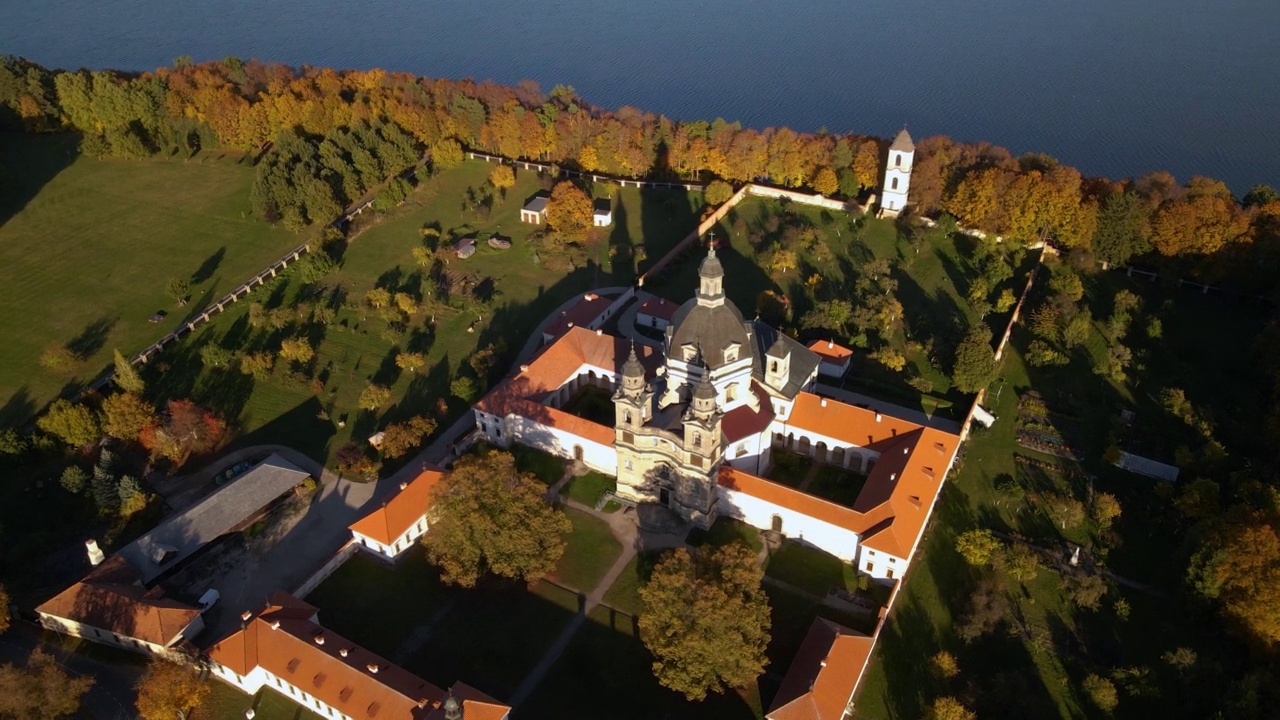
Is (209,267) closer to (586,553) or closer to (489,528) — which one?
(489,528)

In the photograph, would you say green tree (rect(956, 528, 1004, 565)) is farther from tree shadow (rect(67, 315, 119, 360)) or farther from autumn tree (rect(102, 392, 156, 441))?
tree shadow (rect(67, 315, 119, 360))

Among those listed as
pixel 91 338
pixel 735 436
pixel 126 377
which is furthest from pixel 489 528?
pixel 91 338

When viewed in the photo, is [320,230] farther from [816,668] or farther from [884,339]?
[816,668]

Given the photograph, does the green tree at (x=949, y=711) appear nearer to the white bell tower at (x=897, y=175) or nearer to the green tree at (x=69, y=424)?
the green tree at (x=69, y=424)

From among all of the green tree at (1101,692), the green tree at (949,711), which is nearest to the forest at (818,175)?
the green tree at (1101,692)

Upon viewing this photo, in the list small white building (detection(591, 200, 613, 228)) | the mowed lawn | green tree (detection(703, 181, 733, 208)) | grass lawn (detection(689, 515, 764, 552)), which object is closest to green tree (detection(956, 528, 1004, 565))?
grass lawn (detection(689, 515, 764, 552))

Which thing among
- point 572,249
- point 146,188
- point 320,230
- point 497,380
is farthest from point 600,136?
point 146,188
